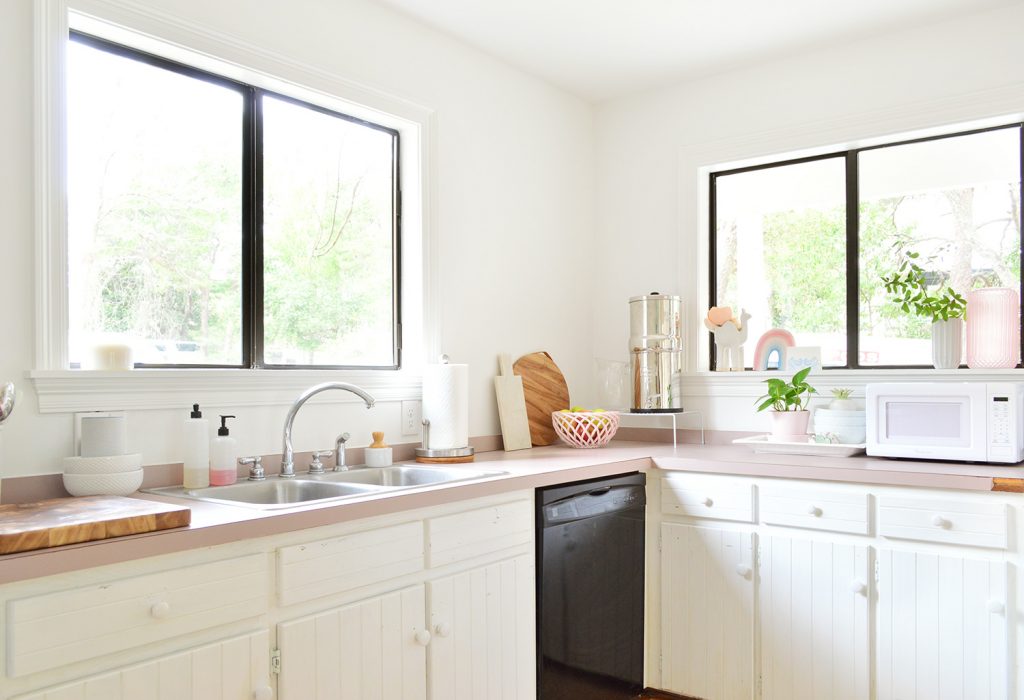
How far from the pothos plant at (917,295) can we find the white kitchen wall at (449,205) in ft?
4.48

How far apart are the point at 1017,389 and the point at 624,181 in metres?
1.93

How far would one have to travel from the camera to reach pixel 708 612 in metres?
2.83

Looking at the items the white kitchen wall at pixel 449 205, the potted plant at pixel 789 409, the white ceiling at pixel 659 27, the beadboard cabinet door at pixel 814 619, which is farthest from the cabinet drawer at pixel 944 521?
the white ceiling at pixel 659 27

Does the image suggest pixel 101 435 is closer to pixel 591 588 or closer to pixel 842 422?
pixel 591 588

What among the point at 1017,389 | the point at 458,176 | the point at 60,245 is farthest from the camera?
the point at 458,176

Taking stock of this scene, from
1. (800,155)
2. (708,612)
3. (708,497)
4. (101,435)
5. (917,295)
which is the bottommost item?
(708,612)

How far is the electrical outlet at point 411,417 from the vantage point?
2.94 metres

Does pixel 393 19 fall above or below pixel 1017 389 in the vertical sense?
above

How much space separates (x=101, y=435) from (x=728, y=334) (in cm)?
245

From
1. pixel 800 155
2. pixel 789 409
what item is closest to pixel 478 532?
pixel 789 409

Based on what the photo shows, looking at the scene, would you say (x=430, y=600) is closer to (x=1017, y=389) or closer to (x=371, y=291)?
(x=371, y=291)

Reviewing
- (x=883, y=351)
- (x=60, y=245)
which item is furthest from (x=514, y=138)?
(x=60, y=245)

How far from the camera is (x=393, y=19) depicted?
2957 millimetres

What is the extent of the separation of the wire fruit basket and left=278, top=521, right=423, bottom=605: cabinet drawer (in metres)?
→ 1.27
